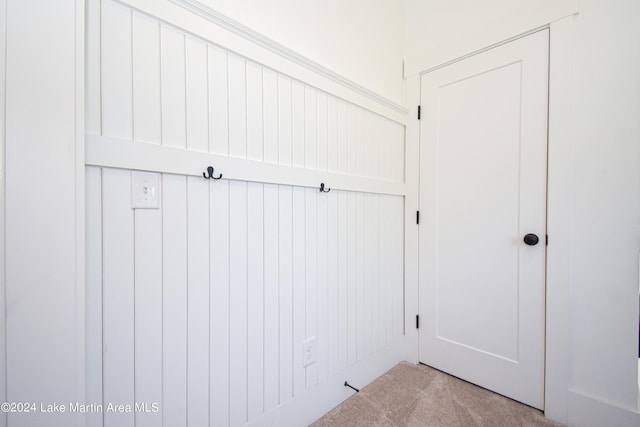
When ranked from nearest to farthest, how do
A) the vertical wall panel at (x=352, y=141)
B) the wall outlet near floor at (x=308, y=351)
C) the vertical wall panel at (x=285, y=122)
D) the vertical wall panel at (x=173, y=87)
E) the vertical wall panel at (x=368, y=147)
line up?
the vertical wall panel at (x=173, y=87) → the vertical wall panel at (x=285, y=122) → the wall outlet near floor at (x=308, y=351) → the vertical wall panel at (x=352, y=141) → the vertical wall panel at (x=368, y=147)

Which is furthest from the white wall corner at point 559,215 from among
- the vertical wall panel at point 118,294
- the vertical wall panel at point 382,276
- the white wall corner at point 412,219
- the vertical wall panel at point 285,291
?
the vertical wall panel at point 118,294

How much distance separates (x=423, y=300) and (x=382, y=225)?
63 centimetres

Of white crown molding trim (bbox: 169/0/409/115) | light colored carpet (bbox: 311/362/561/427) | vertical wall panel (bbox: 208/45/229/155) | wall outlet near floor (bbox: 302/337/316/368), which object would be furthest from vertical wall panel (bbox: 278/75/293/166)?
light colored carpet (bbox: 311/362/561/427)

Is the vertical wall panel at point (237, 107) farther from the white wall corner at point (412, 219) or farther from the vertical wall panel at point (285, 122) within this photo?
the white wall corner at point (412, 219)

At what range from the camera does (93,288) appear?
2.64ft

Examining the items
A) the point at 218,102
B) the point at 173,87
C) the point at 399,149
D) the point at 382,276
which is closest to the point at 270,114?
the point at 218,102

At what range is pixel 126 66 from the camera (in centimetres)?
86

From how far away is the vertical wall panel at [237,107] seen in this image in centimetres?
108

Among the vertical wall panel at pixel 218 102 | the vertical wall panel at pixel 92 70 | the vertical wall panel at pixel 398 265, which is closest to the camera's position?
the vertical wall panel at pixel 92 70

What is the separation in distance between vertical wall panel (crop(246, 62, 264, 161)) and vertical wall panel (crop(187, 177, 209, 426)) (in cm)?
25

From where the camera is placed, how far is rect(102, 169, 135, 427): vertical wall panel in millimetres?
830

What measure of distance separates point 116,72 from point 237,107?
1.29 feet

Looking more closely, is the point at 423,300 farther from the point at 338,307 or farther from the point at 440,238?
the point at 338,307

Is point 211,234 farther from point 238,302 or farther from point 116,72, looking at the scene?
point 116,72
